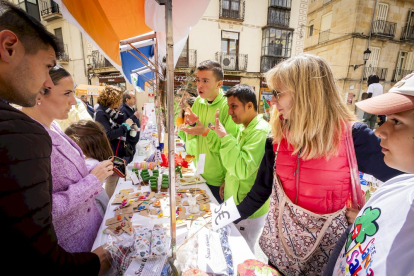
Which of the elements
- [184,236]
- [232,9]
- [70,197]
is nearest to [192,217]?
[184,236]

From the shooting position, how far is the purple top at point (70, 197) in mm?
992

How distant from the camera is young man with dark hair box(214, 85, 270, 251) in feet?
4.96

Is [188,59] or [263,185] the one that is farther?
[188,59]

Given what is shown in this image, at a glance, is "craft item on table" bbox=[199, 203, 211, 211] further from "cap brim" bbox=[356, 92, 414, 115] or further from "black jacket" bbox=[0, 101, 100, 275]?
"cap brim" bbox=[356, 92, 414, 115]

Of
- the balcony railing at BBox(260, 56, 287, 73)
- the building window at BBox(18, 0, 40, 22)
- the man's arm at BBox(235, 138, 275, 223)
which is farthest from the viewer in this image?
A: the balcony railing at BBox(260, 56, 287, 73)

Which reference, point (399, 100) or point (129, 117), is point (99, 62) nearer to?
point (129, 117)

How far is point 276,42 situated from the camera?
42.8ft

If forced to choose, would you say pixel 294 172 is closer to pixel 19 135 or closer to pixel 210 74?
pixel 19 135

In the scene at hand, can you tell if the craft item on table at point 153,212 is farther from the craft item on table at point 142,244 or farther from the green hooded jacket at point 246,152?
the green hooded jacket at point 246,152

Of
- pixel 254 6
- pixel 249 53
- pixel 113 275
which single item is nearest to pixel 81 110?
pixel 113 275

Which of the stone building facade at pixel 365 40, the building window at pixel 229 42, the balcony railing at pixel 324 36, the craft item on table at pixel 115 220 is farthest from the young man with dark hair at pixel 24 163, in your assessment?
the balcony railing at pixel 324 36

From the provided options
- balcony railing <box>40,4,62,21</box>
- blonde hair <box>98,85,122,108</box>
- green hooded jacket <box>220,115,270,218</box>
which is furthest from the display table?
balcony railing <box>40,4,62,21</box>

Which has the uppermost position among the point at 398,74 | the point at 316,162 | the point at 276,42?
the point at 276,42

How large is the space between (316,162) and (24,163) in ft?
4.19
